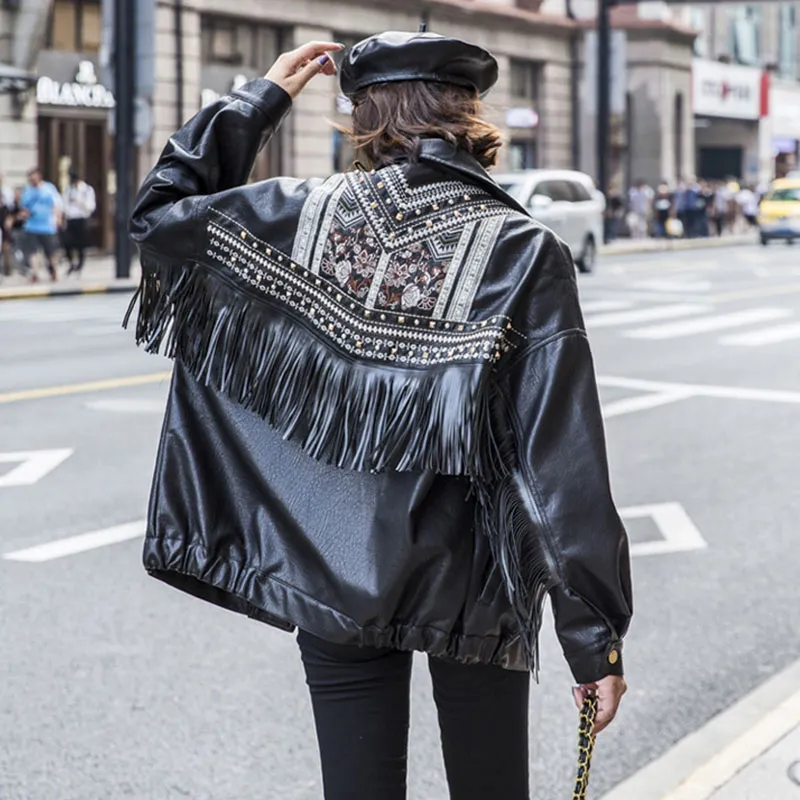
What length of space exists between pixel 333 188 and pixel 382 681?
78 centimetres

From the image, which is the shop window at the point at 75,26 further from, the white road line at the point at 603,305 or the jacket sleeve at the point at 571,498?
the jacket sleeve at the point at 571,498

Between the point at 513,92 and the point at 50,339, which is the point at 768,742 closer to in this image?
the point at 50,339

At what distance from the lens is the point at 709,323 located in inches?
727

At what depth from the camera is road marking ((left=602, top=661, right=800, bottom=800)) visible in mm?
4016

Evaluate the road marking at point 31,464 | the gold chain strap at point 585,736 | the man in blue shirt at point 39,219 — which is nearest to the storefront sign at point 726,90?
the man in blue shirt at point 39,219

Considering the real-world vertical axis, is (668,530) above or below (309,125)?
below

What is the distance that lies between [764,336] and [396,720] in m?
14.8

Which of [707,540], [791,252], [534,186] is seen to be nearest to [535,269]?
[707,540]

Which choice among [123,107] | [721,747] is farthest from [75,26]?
[721,747]

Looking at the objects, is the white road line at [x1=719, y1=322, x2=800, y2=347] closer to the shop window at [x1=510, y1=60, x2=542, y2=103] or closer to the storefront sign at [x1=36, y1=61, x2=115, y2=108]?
the storefront sign at [x1=36, y1=61, x2=115, y2=108]

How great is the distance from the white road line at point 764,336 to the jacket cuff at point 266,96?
13.7m

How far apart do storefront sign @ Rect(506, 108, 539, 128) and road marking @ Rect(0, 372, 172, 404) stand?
2945 cm

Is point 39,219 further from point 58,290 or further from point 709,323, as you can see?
point 709,323

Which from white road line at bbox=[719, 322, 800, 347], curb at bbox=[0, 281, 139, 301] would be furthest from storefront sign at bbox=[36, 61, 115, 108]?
white road line at bbox=[719, 322, 800, 347]
